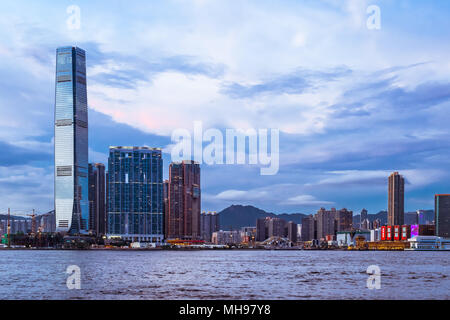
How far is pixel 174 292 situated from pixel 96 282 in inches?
810

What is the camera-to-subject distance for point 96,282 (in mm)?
78625

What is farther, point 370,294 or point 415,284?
→ point 415,284
